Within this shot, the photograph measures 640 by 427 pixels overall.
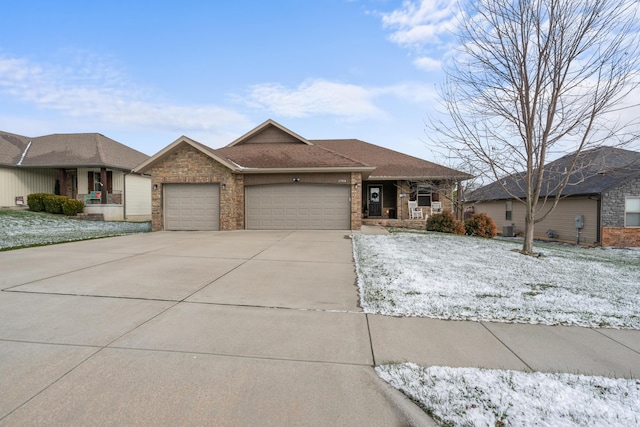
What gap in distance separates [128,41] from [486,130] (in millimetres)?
14273

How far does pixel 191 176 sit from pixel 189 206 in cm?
135

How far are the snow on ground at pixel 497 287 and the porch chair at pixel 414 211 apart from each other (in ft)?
30.3

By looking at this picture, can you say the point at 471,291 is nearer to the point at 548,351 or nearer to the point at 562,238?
the point at 548,351

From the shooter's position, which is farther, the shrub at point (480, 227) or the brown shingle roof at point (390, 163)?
the brown shingle roof at point (390, 163)

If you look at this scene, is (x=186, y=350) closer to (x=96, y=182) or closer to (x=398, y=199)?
(x=398, y=199)

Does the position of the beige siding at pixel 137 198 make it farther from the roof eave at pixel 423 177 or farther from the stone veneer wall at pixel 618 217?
the stone veneer wall at pixel 618 217

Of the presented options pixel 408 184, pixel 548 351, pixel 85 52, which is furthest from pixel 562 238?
pixel 85 52

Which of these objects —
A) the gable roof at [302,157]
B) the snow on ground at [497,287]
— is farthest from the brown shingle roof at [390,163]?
the snow on ground at [497,287]

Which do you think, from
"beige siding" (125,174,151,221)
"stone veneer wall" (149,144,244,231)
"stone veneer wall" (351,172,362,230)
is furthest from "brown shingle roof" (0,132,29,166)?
"stone veneer wall" (351,172,362,230)

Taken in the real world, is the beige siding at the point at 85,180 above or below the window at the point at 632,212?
above

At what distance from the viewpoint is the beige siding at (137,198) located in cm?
2212

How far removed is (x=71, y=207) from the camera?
1916 cm

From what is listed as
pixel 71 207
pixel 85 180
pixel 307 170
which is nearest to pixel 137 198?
pixel 85 180

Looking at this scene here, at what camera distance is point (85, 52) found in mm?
13320
